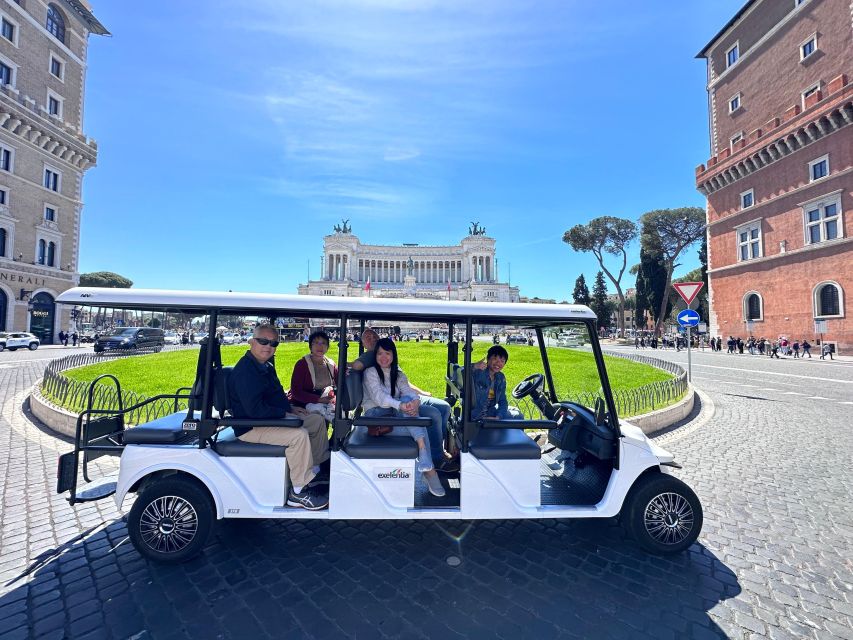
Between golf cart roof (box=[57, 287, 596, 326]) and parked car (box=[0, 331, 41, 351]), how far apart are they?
3559 centimetres

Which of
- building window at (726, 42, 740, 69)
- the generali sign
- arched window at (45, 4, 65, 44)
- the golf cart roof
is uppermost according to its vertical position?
arched window at (45, 4, 65, 44)

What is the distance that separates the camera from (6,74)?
32625mm

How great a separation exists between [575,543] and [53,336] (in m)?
48.1

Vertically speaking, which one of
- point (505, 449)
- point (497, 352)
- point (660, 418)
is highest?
point (497, 352)

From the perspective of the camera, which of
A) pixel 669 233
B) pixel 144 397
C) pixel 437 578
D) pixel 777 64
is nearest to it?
pixel 437 578

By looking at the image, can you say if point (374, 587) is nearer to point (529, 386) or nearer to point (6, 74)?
point (529, 386)

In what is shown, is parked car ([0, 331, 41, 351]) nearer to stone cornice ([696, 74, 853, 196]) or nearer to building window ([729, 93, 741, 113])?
stone cornice ([696, 74, 853, 196])

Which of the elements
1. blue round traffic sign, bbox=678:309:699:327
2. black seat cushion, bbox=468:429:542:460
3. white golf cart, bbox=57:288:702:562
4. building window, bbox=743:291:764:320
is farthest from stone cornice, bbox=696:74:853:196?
black seat cushion, bbox=468:429:542:460

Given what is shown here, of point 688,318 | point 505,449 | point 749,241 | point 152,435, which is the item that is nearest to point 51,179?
point 152,435

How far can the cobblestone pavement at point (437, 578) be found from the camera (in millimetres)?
2699

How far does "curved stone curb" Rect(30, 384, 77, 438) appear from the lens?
710cm

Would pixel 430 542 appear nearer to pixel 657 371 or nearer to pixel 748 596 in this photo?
pixel 748 596

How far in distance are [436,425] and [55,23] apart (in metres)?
56.7

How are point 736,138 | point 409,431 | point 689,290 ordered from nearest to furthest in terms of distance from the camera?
point 409,431
point 689,290
point 736,138
